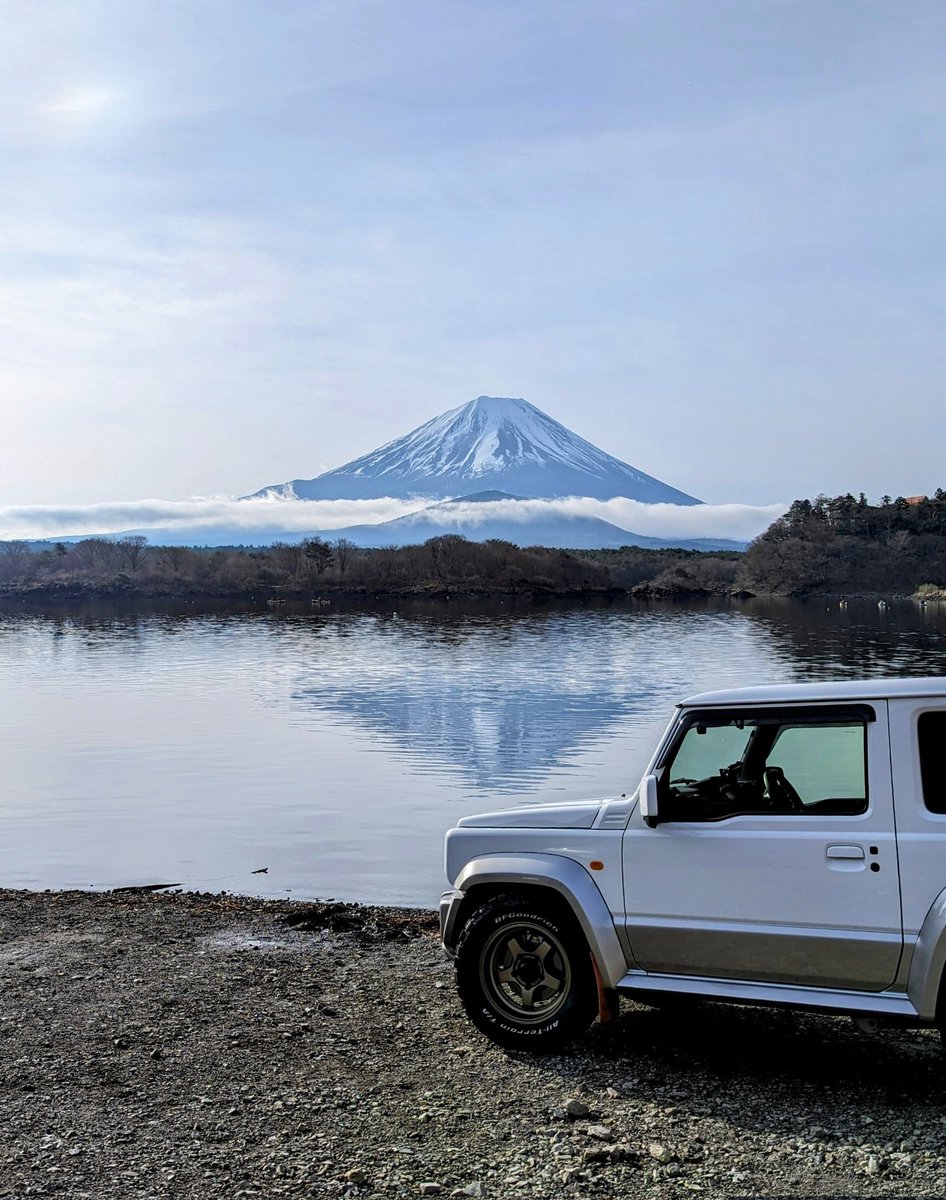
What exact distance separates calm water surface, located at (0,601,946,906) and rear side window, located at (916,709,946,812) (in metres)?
8.78

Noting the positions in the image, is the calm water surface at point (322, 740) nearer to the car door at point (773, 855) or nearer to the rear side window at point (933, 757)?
the car door at point (773, 855)

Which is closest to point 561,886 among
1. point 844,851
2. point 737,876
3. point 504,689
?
point 737,876

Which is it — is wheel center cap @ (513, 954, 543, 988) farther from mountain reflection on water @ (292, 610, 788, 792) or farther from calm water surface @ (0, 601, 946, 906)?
mountain reflection on water @ (292, 610, 788, 792)

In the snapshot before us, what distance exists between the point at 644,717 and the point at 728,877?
2835 cm

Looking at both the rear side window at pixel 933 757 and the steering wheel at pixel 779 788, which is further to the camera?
the steering wheel at pixel 779 788

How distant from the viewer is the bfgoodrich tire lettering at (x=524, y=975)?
699 centimetres

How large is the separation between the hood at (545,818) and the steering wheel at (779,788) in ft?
3.27

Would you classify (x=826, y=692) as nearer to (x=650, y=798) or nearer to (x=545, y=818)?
(x=650, y=798)

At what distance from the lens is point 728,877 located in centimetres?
655

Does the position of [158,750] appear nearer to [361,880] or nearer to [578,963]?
[361,880]

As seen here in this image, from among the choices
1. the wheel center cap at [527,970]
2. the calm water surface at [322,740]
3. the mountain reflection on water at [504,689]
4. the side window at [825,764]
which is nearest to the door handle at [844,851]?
the side window at [825,764]

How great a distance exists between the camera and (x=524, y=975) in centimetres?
721

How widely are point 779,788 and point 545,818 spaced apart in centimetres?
142

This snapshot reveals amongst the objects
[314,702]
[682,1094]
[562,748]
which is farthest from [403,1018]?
[314,702]
